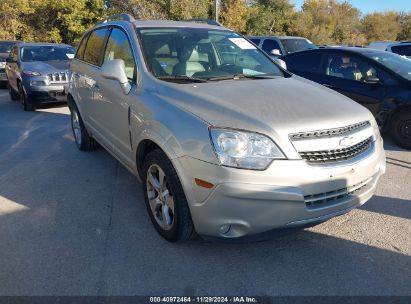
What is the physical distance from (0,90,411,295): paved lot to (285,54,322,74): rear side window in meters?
3.01

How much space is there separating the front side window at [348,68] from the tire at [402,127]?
0.72 metres

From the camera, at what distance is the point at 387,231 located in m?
3.37

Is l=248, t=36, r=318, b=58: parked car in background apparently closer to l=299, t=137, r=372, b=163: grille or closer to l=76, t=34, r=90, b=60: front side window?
l=76, t=34, r=90, b=60: front side window

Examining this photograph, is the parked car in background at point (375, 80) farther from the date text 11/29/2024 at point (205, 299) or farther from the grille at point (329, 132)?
the date text 11/29/2024 at point (205, 299)

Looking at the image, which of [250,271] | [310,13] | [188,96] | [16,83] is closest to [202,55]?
[188,96]

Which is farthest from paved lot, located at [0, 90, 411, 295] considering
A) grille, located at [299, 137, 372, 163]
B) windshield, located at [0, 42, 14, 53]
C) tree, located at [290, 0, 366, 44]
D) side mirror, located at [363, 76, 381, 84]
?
tree, located at [290, 0, 366, 44]

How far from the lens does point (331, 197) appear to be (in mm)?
2775

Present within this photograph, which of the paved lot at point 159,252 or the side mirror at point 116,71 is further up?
the side mirror at point 116,71

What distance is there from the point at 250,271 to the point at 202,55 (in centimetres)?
213

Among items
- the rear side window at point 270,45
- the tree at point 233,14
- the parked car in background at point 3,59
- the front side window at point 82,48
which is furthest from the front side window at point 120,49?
the tree at point 233,14

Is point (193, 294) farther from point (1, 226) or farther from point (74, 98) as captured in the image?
point (74, 98)

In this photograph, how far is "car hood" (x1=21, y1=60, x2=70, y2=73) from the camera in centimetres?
891

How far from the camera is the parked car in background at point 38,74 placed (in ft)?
28.6

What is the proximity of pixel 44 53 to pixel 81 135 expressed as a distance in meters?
5.43
